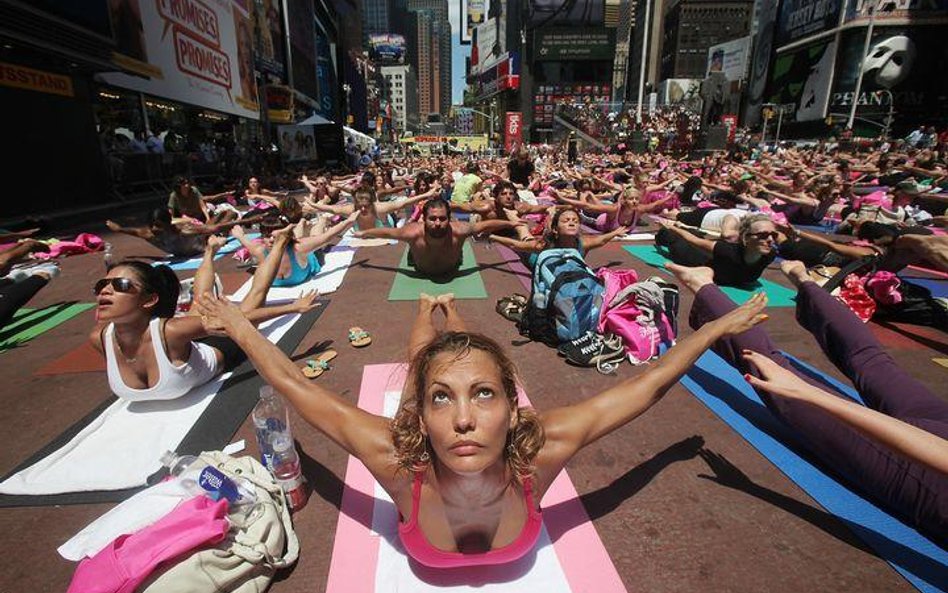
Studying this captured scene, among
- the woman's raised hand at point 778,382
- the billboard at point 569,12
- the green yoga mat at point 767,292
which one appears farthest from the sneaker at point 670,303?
the billboard at point 569,12

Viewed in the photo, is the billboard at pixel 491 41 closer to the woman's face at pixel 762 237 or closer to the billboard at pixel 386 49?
the billboard at pixel 386 49

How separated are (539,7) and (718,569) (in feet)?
312

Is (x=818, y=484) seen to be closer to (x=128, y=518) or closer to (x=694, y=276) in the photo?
(x=694, y=276)

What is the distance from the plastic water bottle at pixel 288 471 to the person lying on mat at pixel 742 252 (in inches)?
230

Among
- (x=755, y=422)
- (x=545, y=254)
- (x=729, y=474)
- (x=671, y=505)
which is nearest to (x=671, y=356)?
(x=671, y=505)

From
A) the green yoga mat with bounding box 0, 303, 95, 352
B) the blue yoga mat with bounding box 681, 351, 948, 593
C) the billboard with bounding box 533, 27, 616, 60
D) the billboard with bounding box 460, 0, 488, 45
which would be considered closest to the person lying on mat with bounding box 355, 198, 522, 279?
the blue yoga mat with bounding box 681, 351, 948, 593

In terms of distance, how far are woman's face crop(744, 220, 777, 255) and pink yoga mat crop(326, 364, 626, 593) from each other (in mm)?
4630

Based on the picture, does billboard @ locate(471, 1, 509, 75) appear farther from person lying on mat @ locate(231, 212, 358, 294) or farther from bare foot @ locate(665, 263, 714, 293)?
bare foot @ locate(665, 263, 714, 293)

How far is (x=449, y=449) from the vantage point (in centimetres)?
153

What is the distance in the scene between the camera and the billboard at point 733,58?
64750mm

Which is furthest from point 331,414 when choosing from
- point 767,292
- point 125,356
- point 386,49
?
point 386,49

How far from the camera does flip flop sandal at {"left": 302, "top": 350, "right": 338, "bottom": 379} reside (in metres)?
3.98

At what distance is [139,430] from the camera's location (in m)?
3.19

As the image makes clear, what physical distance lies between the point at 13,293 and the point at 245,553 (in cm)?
533
